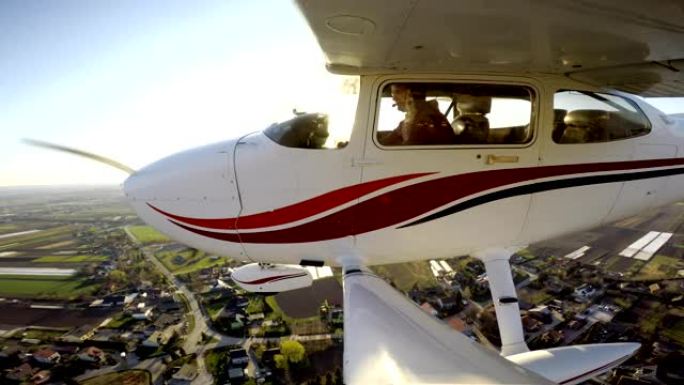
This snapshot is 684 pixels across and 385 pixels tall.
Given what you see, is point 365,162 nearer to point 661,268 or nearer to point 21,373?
point 21,373

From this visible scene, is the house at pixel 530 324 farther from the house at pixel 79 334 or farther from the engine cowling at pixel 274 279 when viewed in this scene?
the house at pixel 79 334

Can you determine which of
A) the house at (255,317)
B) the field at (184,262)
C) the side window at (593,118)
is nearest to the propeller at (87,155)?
the side window at (593,118)

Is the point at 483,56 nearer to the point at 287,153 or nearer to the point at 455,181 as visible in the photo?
the point at 455,181

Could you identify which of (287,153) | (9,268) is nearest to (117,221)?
(9,268)

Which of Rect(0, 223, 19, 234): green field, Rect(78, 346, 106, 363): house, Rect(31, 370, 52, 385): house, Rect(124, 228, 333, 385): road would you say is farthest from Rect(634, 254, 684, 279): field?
Rect(0, 223, 19, 234): green field

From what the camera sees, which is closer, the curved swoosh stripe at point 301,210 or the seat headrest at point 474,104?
the curved swoosh stripe at point 301,210

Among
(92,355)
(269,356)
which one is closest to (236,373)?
(269,356)

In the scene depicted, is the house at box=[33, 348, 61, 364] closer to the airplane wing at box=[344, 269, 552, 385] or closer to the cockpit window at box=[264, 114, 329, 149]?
the cockpit window at box=[264, 114, 329, 149]
